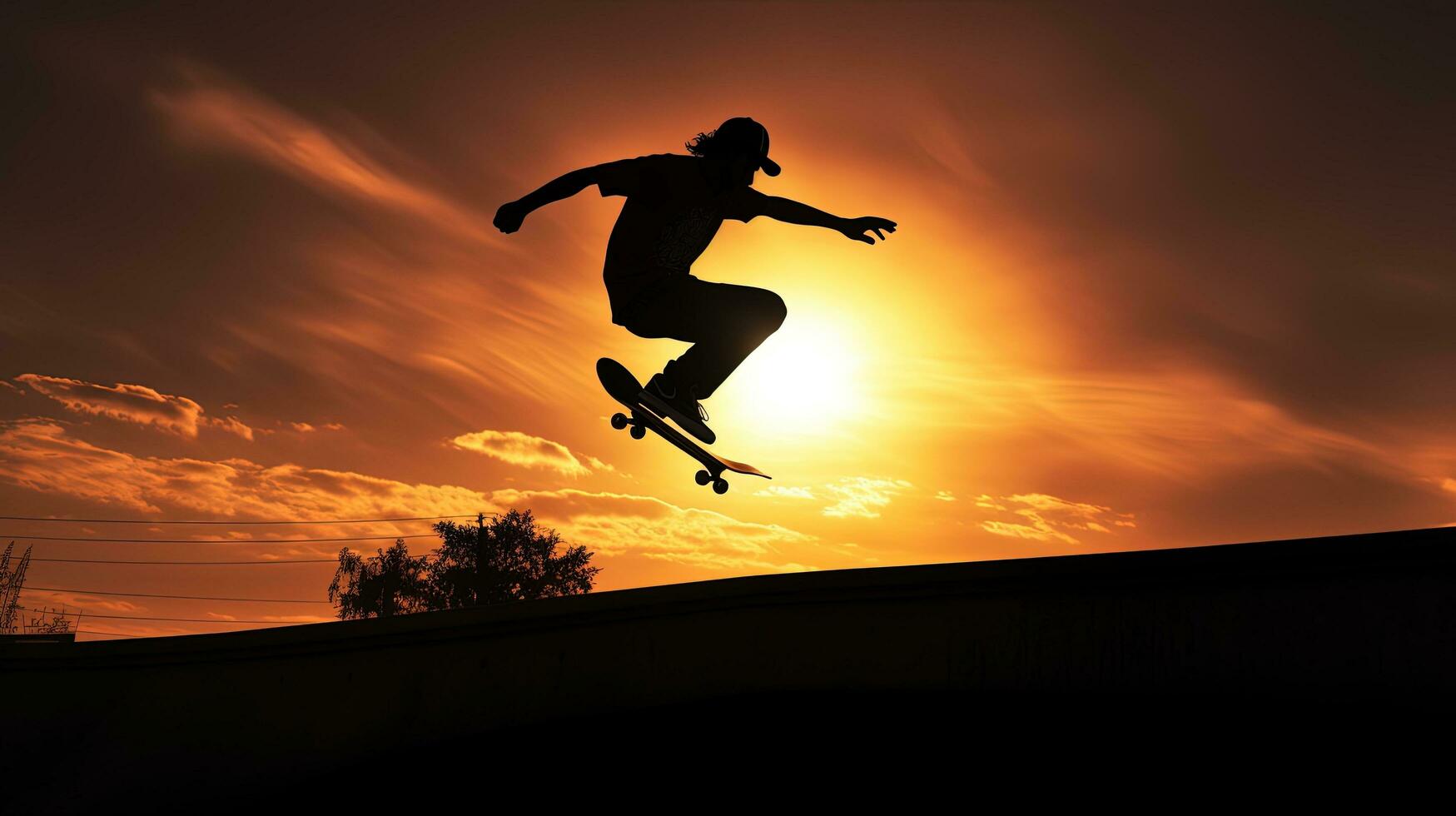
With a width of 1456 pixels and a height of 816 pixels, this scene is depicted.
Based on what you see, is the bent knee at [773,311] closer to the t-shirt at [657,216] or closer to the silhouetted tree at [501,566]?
the t-shirt at [657,216]

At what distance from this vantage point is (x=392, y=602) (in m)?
57.7

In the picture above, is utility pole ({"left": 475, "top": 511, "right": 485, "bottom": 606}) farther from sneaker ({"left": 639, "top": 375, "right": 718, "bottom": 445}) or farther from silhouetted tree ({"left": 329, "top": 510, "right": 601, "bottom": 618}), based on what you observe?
sneaker ({"left": 639, "top": 375, "right": 718, "bottom": 445})

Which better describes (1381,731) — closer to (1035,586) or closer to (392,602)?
(1035,586)

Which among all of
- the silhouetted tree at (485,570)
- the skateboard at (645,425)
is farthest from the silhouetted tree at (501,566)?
the skateboard at (645,425)

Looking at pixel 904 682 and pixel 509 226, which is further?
pixel 509 226

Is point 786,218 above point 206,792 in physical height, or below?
above

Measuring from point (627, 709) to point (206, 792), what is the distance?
136 inches

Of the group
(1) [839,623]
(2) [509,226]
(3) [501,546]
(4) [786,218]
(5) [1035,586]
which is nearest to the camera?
(5) [1035,586]

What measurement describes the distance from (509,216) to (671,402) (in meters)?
1.98

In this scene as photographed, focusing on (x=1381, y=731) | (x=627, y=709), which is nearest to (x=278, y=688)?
(x=627, y=709)

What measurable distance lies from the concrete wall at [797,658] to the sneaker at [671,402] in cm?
182

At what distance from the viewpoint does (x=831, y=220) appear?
24.0 feet

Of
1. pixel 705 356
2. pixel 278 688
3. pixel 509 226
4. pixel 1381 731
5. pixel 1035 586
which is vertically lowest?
pixel 278 688

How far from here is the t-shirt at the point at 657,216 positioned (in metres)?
6.59
